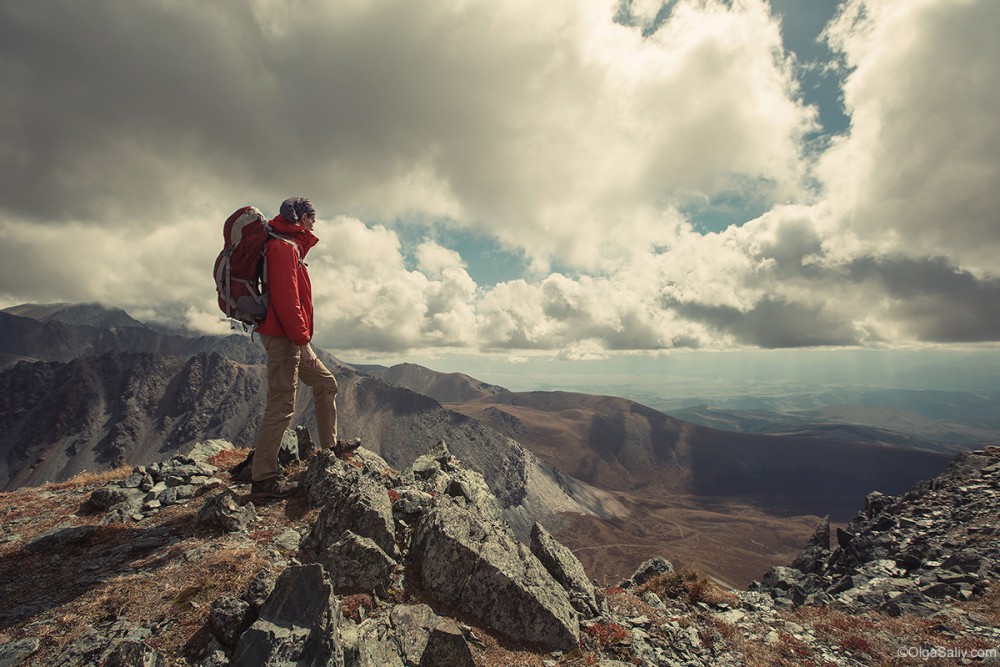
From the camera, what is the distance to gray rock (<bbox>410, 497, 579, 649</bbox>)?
31.3 feet

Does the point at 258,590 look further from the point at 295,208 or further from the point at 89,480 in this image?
the point at 89,480

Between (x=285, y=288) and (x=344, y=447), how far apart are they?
705 centimetres

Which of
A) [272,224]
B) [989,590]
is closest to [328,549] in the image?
[272,224]

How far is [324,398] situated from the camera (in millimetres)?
12555

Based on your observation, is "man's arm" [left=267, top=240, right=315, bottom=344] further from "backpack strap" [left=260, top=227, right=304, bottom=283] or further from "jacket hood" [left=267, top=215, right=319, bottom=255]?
"jacket hood" [left=267, top=215, right=319, bottom=255]

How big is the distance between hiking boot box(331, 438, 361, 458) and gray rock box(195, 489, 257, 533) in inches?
136

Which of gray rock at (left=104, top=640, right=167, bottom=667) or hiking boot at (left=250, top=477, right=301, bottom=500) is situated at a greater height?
hiking boot at (left=250, top=477, right=301, bottom=500)

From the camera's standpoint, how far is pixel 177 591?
25.3 feet

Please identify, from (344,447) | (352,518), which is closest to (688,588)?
(352,518)

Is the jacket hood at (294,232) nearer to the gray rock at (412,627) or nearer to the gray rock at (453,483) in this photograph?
the gray rock at (412,627)

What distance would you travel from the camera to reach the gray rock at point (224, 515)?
1025 centimetres

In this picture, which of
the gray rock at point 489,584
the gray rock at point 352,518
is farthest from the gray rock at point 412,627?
the gray rock at point 352,518

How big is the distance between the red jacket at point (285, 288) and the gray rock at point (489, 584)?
20.4 ft

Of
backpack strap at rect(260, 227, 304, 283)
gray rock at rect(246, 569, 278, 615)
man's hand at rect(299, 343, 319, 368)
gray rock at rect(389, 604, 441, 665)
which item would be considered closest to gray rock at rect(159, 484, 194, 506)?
man's hand at rect(299, 343, 319, 368)
